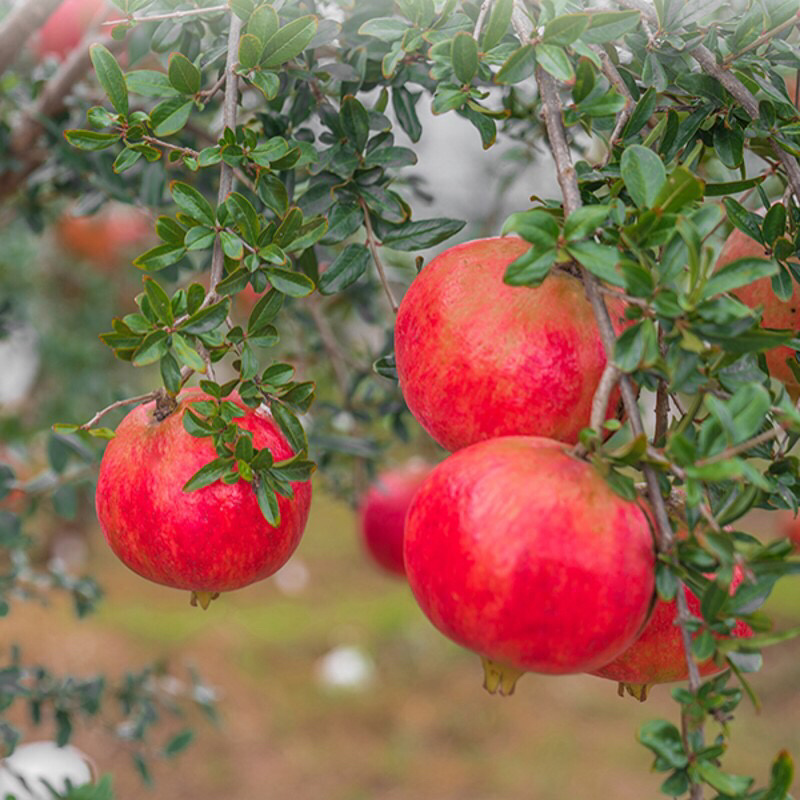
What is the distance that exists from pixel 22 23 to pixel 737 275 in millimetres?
712

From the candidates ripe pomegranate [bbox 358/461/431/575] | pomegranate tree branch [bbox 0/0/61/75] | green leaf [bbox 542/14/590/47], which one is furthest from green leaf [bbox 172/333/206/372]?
ripe pomegranate [bbox 358/461/431/575]

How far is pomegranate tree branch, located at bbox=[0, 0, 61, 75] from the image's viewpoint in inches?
32.9

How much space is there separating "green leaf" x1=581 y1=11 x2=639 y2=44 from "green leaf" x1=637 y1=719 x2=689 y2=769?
0.30 meters

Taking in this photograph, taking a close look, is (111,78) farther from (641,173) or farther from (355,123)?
(641,173)

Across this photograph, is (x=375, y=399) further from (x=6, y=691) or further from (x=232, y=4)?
(x=232, y=4)

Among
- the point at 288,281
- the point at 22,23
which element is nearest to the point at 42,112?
the point at 22,23

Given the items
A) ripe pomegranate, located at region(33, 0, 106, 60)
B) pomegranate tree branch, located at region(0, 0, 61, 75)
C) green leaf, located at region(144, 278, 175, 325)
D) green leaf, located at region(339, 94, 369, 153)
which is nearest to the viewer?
green leaf, located at region(144, 278, 175, 325)

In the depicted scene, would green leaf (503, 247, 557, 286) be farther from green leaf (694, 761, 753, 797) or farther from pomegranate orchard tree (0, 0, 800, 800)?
green leaf (694, 761, 753, 797)

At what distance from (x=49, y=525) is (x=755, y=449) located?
340 cm

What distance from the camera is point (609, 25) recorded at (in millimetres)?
439

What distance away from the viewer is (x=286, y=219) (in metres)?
0.49

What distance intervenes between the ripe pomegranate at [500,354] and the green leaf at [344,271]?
100 mm

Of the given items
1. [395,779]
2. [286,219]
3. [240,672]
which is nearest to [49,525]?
[240,672]

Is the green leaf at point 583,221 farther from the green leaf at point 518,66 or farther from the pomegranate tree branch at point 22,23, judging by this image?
the pomegranate tree branch at point 22,23
